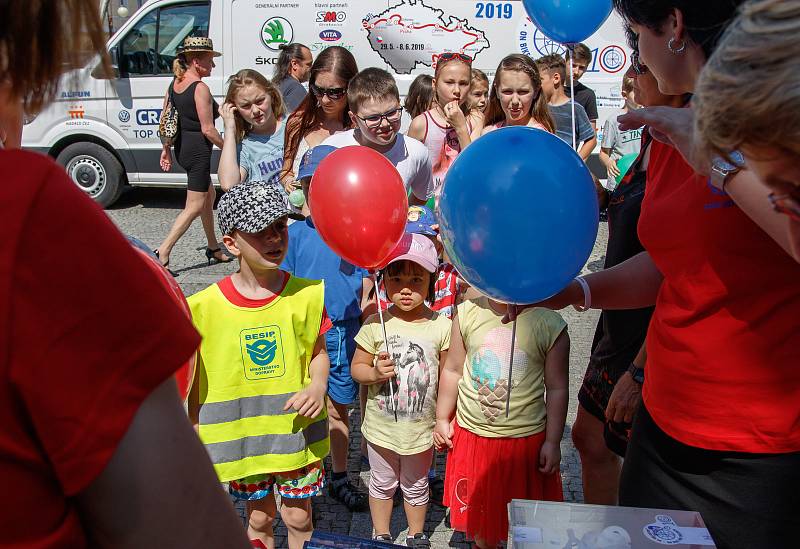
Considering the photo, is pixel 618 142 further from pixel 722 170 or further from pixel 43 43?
pixel 43 43

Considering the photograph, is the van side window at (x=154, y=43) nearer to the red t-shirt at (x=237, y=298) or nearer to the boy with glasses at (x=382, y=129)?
the boy with glasses at (x=382, y=129)

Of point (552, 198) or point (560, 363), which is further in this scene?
point (560, 363)

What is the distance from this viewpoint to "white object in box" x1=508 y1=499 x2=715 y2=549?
1438mm

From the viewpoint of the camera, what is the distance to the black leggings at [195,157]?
22.1 feet

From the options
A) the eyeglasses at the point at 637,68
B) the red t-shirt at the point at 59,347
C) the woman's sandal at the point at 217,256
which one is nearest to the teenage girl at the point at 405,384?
the eyeglasses at the point at 637,68

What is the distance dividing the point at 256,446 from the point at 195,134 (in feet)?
15.8

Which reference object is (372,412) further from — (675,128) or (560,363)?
(675,128)

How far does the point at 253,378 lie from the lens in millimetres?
2607

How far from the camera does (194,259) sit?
6793 millimetres

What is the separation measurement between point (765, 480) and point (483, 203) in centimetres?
88

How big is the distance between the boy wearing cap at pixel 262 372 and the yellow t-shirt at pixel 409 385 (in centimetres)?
24

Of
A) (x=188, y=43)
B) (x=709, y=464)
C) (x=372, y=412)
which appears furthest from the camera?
(x=188, y=43)

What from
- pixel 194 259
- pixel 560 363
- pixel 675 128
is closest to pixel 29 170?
pixel 675 128

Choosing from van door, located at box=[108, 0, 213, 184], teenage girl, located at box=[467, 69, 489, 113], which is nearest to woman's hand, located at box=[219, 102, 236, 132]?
teenage girl, located at box=[467, 69, 489, 113]
